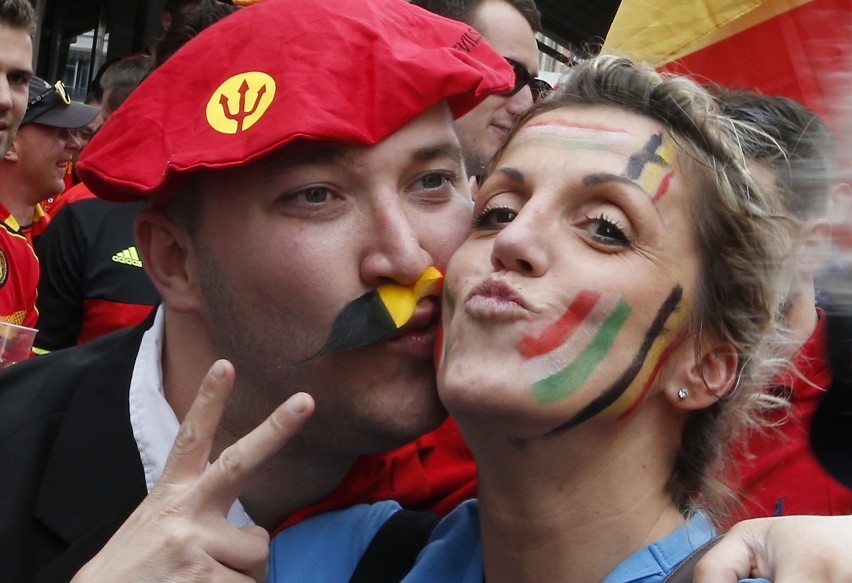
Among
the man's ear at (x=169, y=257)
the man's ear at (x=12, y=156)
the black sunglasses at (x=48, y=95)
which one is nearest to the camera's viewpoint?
the man's ear at (x=169, y=257)

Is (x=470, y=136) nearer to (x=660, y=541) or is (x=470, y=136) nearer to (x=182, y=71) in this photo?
(x=182, y=71)

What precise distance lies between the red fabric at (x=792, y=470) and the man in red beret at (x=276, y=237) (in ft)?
2.58

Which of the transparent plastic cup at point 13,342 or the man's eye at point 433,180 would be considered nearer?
the man's eye at point 433,180

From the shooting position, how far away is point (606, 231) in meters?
1.89

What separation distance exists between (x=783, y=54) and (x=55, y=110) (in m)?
4.16

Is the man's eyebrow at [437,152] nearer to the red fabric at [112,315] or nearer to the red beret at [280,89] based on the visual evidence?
the red beret at [280,89]

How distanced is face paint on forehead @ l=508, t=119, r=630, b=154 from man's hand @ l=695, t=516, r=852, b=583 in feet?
2.33

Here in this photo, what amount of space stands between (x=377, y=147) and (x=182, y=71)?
0.49 m

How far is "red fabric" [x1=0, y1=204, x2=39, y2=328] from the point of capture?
14.4ft

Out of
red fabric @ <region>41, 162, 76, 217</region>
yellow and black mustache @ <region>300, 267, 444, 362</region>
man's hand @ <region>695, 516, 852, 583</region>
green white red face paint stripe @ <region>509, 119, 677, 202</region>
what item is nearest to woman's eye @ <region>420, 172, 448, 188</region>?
yellow and black mustache @ <region>300, 267, 444, 362</region>

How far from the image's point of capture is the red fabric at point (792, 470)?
7.76 feet

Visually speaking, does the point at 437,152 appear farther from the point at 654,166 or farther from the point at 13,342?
the point at 13,342

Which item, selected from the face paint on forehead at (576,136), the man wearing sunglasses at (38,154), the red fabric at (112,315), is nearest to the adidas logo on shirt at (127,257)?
the red fabric at (112,315)

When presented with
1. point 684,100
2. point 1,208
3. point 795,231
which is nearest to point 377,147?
point 684,100
